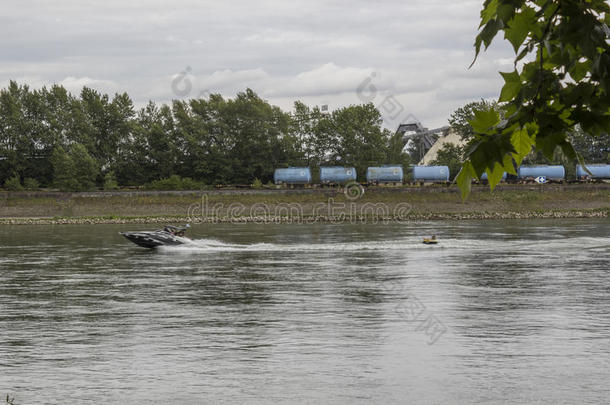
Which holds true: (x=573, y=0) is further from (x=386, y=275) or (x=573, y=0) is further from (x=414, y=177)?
(x=414, y=177)

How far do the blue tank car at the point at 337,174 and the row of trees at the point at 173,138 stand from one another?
221 inches

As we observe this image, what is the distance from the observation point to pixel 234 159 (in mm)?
122688

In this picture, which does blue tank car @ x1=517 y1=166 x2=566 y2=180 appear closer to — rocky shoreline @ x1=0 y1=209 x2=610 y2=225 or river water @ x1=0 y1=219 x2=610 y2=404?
rocky shoreline @ x1=0 y1=209 x2=610 y2=225

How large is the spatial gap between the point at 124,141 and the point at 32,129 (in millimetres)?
15750

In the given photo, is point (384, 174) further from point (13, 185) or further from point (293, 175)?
point (13, 185)

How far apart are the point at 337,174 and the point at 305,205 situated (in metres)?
14.9

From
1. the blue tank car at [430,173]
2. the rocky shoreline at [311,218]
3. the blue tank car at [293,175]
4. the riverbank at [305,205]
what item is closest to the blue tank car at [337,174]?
the blue tank car at [293,175]

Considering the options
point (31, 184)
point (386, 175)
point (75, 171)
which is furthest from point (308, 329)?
point (31, 184)

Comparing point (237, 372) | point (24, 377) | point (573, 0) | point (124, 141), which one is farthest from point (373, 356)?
point (124, 141)

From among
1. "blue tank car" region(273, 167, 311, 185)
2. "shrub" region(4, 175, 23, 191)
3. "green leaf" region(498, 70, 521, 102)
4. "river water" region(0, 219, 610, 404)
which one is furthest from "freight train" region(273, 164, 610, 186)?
"green leaf" region(498, 70, 521, 102)

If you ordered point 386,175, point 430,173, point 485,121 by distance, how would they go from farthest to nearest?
point 430,173 < point 386,175 < point 485,121

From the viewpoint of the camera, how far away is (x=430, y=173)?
402ft

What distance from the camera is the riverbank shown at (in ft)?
322

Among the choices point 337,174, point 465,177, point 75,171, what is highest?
point 75,171
